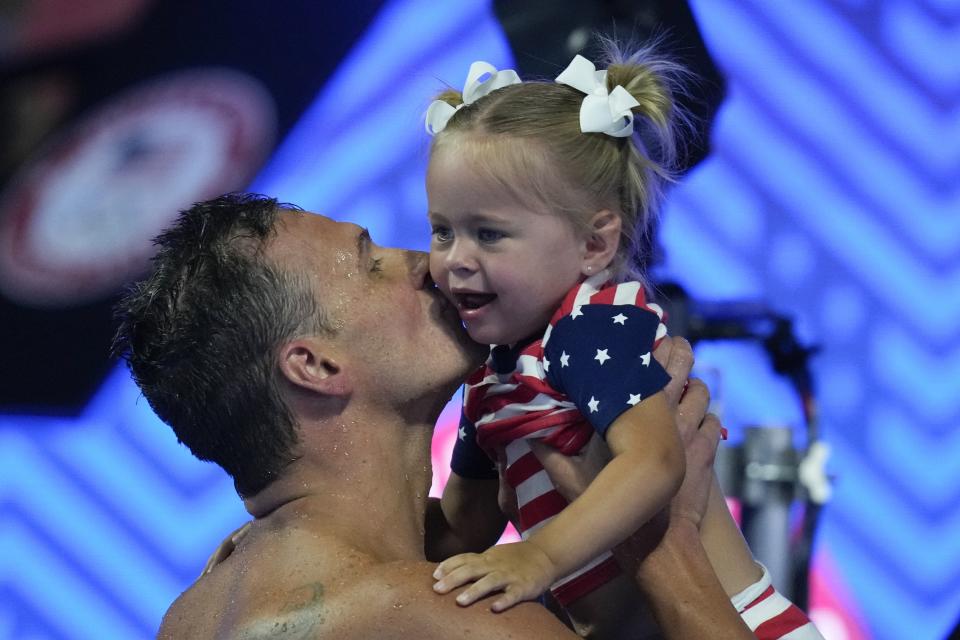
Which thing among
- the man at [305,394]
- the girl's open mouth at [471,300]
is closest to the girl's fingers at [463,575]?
the man at [305,394]

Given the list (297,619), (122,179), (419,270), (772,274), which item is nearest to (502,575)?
(297,619)

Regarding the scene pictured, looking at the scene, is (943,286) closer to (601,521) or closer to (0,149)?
(601,521)

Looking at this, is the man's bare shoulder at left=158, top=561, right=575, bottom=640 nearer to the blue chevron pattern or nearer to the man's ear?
the man's ear

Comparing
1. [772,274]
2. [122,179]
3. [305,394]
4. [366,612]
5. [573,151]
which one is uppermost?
[573,151]

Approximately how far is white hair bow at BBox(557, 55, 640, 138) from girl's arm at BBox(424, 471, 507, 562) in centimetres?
55

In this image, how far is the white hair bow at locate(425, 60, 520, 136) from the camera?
1711mm

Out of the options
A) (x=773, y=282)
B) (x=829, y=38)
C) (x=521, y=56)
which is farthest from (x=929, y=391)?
(x=521, y=56)

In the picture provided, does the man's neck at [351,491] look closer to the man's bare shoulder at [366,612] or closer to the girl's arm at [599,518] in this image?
the man's bare shoulder at [366,612]

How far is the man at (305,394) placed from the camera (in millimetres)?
1489

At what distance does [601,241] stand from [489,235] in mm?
164

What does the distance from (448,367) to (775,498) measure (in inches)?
62.6

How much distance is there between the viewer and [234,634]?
1415 mm

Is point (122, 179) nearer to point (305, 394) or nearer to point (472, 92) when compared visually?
point (472, 92)

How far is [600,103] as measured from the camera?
166 centimetres
